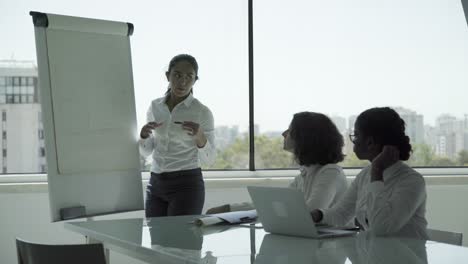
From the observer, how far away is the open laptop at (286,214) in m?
2.71

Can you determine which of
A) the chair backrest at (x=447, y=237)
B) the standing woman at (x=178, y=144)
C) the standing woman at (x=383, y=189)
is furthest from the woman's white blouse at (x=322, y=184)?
the standing woman at (x=178, y=144)

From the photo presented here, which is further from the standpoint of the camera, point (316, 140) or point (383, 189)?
point (316, 140)

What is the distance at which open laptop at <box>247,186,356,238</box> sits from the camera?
106 inches

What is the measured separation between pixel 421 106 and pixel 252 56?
4.70 feet

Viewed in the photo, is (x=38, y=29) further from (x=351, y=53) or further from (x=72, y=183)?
(x=351, y=53)

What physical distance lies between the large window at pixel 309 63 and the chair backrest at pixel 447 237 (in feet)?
9.74

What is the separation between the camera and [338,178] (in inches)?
134

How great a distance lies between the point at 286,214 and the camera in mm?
2777

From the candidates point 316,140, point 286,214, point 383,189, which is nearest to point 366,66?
point 316,140

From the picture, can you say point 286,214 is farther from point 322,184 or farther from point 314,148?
point 314,148

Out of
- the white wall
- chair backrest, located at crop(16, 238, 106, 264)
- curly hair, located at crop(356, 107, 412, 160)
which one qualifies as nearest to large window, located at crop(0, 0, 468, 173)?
the white wall

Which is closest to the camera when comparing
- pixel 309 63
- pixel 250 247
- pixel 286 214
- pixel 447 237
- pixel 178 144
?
pixel 250 247

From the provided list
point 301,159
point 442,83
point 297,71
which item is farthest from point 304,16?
point 301,159

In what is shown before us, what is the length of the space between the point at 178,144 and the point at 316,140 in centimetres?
109
